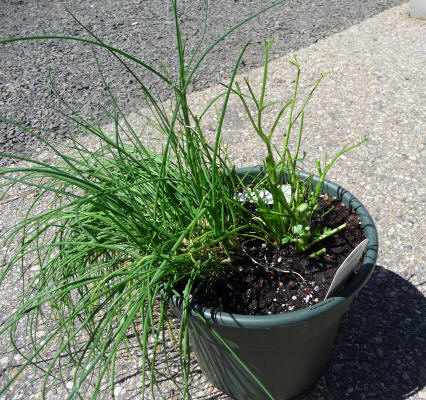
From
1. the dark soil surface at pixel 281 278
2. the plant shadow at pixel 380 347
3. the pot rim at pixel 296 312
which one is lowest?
the plant shadow at pixel 380 347

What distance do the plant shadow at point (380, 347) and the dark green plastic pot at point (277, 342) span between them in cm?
8

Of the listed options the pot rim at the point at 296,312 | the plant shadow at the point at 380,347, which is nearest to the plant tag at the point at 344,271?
the pot rim at the point at 296,312

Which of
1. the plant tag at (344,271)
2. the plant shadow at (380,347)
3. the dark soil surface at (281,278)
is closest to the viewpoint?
the plant tag at (344,271)

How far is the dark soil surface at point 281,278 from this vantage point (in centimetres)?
100

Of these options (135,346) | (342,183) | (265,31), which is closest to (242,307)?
(135,346)

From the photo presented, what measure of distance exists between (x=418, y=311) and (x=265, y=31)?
2116mm

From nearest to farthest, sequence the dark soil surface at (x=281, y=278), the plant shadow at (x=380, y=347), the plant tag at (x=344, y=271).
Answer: the plant tag at (x=344, y=271) < the dark soil surface at (x=281, y=278) < the plant shadow at (x=380, y=347)

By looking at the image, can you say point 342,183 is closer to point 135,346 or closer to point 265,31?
point 135,346

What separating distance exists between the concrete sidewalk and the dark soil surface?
0.33 meters

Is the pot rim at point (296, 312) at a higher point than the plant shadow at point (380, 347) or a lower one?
higher

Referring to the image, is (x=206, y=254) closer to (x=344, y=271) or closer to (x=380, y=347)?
(x=344, y=271)

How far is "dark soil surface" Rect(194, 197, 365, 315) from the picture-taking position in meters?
1.00

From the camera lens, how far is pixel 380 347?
1278 mm

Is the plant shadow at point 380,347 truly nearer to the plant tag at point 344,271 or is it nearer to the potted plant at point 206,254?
the potted plant at point 206,254
